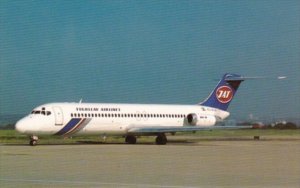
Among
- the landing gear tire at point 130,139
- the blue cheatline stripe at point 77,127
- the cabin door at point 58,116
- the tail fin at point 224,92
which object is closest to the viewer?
the cabin door at point 58,116

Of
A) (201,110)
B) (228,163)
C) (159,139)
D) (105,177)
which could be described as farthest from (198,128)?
(105,177)

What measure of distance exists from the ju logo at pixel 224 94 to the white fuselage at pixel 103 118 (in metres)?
1.30

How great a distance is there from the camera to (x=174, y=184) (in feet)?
46.7

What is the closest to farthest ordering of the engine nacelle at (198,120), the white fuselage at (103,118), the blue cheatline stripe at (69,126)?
the white fuselage at (103,118) → the blue cheatline stripe at (69,126) → the engine nacelle at (198,120)

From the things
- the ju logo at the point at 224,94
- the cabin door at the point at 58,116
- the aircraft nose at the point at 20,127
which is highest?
the ju logo at the point at 224,94

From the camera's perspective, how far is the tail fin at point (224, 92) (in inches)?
1978

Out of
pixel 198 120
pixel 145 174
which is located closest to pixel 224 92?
pixel 198 120

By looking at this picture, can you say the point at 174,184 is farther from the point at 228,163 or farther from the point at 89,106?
the point at 89,106

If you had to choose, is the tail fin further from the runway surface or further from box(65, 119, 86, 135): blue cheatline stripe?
the runway surface

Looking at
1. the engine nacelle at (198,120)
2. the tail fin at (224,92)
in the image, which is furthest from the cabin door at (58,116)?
the tail fin at (224,92)

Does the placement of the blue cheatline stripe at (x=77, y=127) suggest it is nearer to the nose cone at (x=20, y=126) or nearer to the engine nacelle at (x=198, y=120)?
the nose cone at (x=20, y=126)

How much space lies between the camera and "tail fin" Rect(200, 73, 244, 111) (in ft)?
165

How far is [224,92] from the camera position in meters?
50.5

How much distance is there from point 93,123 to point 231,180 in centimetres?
2672
